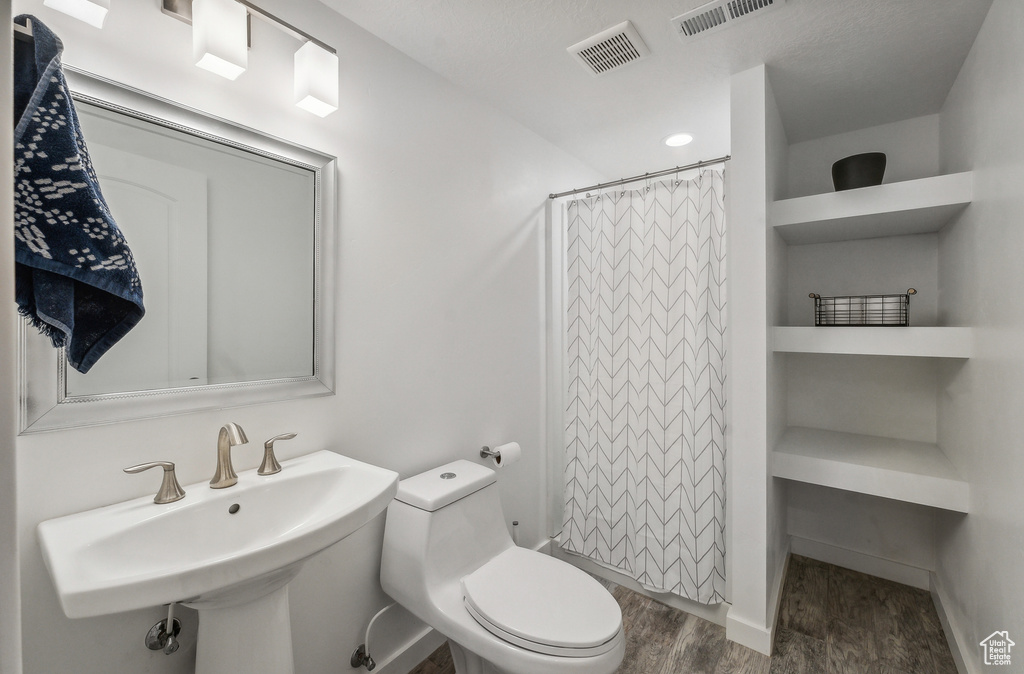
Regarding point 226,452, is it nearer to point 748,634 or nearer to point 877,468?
point 748,634

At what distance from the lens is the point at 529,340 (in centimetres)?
232

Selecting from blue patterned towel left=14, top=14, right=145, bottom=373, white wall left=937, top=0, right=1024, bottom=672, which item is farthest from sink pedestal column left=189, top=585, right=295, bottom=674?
white wall left=937, top=0, right=1024, bottom=672

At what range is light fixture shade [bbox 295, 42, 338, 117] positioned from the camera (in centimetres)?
127

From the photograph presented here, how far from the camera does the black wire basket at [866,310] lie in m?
1.89

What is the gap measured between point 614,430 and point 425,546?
3.57 ft

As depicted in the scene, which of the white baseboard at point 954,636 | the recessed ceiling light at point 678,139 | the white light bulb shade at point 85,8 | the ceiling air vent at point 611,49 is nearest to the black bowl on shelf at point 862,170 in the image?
the recessed ceiling light at point 678,139

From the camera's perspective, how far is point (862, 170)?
1811mm

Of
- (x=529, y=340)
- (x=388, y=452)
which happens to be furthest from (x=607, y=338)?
(x=388, y=452)

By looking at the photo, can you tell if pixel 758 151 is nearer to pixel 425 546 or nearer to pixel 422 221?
pixel 422 221

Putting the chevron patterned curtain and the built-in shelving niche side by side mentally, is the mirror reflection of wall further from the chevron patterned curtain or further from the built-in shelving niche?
the built-in shelving niche

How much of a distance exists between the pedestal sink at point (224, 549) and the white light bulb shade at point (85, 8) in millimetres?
1039

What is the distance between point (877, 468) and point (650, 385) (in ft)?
2.93

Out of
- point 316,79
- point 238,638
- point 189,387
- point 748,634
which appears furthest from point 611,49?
point 748,634

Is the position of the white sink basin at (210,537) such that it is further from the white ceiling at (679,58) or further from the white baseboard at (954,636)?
the white baseboard at (954,636)
